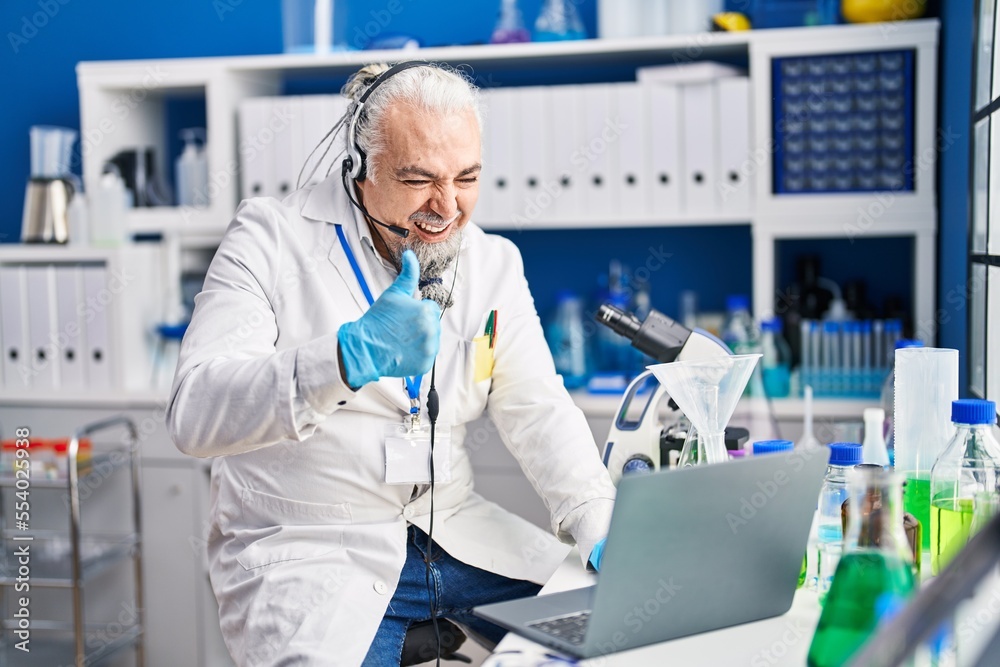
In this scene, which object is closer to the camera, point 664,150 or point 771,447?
point 771,447

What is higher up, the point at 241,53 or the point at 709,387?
the point at 241,53

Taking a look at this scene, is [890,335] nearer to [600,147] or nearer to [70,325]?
[600,147]

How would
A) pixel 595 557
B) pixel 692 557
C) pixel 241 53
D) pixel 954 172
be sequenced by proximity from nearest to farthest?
1. pixel 692 557
2. pixel 595 557
3. pixel 954 172
4. pixel 241 53

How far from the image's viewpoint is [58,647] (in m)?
2.81

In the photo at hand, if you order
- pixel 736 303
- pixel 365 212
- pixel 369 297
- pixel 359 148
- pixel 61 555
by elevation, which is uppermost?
pixel 359 148

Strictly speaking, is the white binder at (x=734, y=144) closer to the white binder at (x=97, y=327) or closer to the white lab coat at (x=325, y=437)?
the white lab coat at (x=325, y=437)

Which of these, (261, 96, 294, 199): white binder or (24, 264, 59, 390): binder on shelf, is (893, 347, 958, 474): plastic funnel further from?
(24, 264, 59, 390): binder on shelf

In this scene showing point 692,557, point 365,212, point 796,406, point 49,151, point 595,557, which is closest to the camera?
point 692,557

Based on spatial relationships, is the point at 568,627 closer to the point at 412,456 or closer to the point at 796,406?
the point at 412,456

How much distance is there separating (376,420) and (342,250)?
0.95 ft

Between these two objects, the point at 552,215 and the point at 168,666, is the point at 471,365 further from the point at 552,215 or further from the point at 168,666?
the point at 168,666

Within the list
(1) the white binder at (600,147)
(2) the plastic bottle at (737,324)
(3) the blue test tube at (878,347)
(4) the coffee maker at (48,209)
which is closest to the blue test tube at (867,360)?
(3) the blue test tube at (878,347)

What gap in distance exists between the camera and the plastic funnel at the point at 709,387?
3.86 feet

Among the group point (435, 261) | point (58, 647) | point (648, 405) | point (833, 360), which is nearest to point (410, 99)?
point (435, 261)
